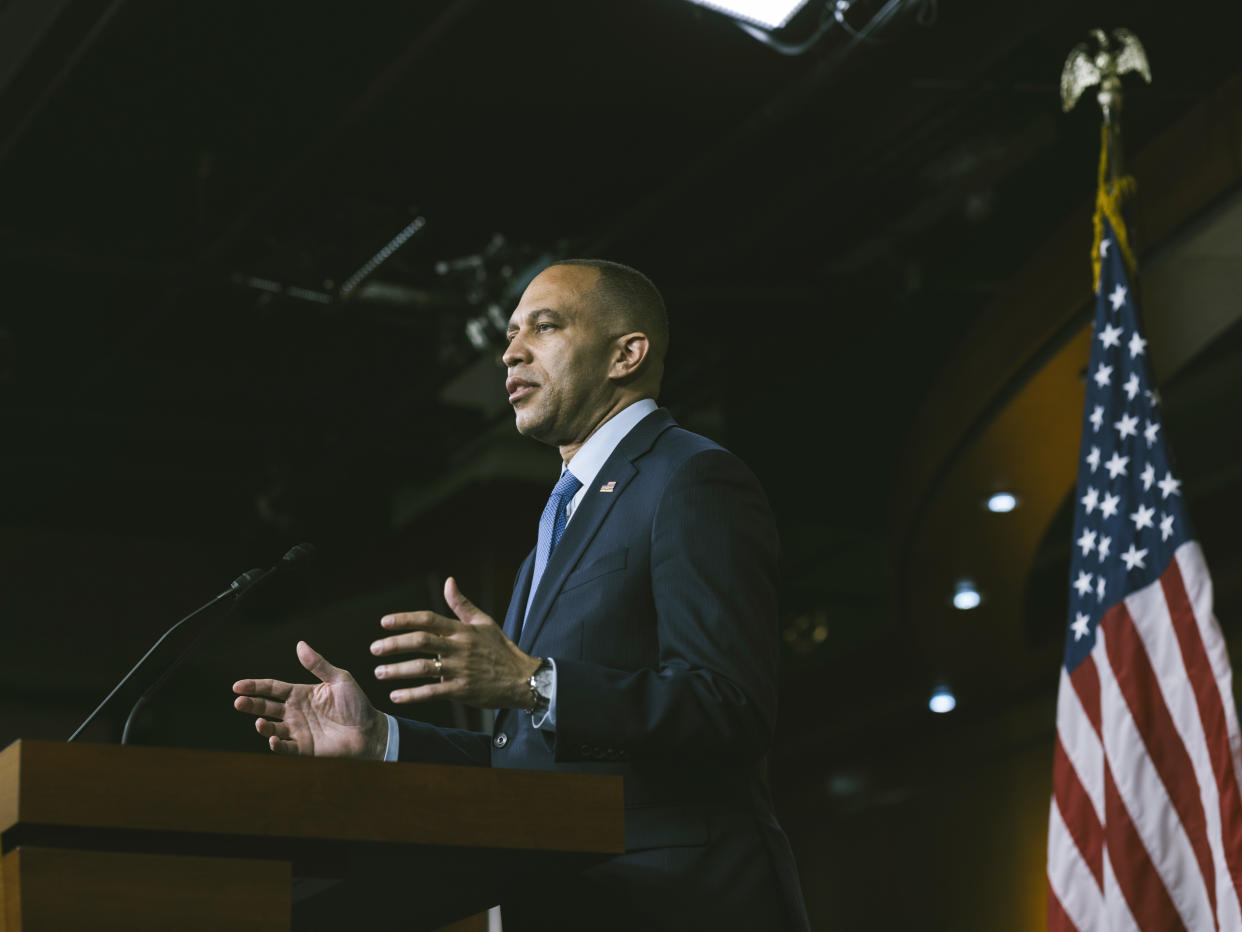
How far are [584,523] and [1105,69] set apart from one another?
3.06 m

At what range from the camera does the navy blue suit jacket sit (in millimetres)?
1463

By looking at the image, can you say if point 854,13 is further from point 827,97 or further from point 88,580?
point 88,580

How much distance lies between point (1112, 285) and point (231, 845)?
3354mm

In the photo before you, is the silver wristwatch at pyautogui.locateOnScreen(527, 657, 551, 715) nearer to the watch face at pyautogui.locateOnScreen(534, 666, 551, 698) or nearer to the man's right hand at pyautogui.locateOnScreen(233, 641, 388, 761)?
the watch face at pyautogui.locateOnScreen(534, 666, 551, 698)

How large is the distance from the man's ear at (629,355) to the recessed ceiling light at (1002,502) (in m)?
4.27

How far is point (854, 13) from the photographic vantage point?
171 inches

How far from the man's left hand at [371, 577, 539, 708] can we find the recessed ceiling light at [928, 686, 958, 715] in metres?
6.92

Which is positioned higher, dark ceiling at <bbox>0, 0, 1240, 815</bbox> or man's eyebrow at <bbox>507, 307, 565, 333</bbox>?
dark ceiling at <bbox>0, 0, 1240, 815</bbox>

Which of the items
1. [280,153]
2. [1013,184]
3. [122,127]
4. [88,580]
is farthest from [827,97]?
[88,580]

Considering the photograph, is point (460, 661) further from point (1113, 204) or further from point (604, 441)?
point (1113, 204)

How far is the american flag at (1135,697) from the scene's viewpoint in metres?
3.48

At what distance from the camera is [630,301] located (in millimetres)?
1969

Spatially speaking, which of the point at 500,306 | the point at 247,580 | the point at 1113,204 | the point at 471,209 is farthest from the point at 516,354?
the point at 471,209

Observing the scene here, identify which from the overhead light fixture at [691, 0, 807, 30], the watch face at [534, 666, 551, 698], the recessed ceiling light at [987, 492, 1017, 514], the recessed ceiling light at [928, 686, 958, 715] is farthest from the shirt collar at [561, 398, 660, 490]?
the recessed ceiling light at [928, 686, 958, 715]
